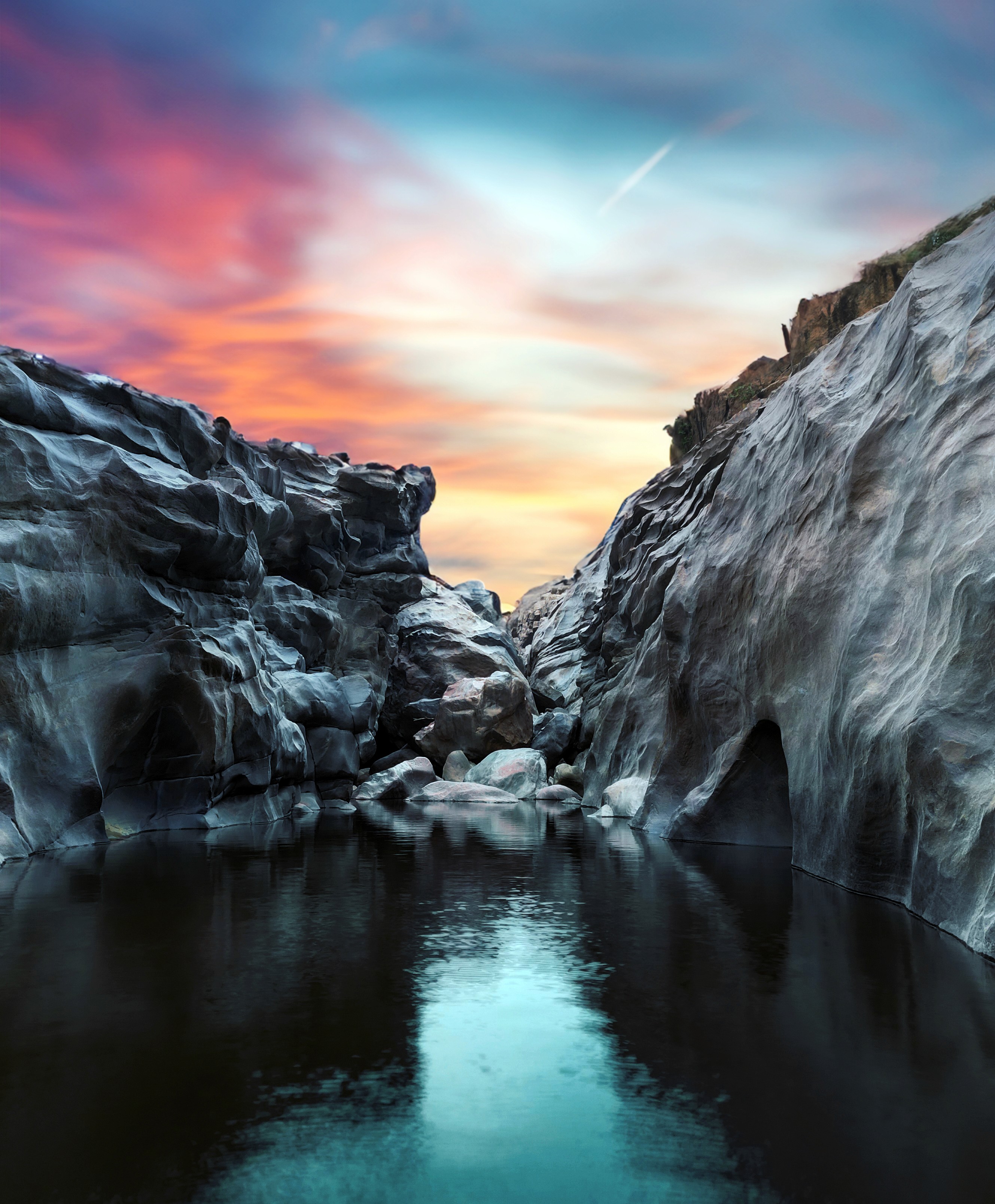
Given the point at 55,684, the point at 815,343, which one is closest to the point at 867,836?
the point at 55,684

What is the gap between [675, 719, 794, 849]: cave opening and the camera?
17.5 m

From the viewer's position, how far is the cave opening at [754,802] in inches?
690

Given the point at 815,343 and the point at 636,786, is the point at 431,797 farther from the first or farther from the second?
the point at 815,343

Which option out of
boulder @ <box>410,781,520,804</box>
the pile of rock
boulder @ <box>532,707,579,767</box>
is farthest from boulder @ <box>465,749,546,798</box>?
boulder @ <box>532,707,579,767</box>

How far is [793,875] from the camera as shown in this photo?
13586mm

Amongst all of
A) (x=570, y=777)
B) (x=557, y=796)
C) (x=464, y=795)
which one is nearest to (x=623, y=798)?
(x=557, y=796)

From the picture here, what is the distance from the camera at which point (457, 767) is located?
134ft

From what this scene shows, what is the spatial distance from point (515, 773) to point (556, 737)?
5.69m

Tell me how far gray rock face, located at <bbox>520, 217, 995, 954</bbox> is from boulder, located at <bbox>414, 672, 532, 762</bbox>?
1882cm

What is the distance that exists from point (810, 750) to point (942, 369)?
5.41 m

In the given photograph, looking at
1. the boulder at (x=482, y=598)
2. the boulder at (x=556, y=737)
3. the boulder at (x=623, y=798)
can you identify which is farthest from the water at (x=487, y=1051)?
the boulder at (x=482, y=598)

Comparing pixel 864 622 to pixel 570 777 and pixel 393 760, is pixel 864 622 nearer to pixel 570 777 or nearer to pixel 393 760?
pixel 570 777

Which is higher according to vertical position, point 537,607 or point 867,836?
point 537,607

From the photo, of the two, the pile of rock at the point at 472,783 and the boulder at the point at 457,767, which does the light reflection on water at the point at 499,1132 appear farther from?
the boulder at the point at 457,767
